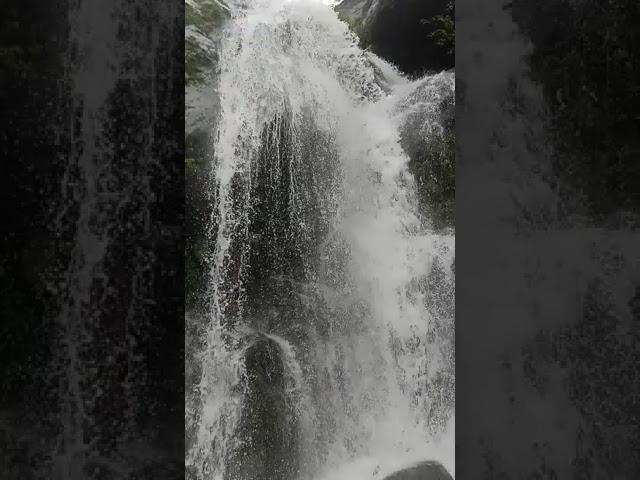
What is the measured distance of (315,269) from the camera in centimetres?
506

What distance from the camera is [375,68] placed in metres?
6.23

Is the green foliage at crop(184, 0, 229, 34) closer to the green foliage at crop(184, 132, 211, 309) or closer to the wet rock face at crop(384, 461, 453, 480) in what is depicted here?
the green foliage at crop(184, 132, 211, 309)

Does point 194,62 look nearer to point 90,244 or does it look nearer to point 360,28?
point 360,28

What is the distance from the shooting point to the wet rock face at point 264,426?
4.52m

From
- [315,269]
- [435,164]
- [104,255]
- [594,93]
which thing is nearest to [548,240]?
[594,93]

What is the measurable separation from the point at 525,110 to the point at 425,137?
509 centimetres

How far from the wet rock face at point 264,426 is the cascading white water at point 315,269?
0.16 feet

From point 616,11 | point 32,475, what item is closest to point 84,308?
point 32,475

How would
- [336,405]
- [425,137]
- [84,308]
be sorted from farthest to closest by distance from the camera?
[425,137]
[336,405]
[84,308]

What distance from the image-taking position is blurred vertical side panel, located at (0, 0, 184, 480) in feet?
3.11

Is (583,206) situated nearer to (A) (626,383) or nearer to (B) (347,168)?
(A) (626,383)

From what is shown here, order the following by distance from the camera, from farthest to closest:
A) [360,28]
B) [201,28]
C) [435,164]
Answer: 1. [360,28]
2. [435,164]
3. [201,28]

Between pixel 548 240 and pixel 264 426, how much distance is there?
4.24 meters

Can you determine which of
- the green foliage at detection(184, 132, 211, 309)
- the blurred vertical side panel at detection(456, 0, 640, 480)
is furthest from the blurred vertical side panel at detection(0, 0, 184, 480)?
the green foliage at detection(184, 132, 211, 309)
